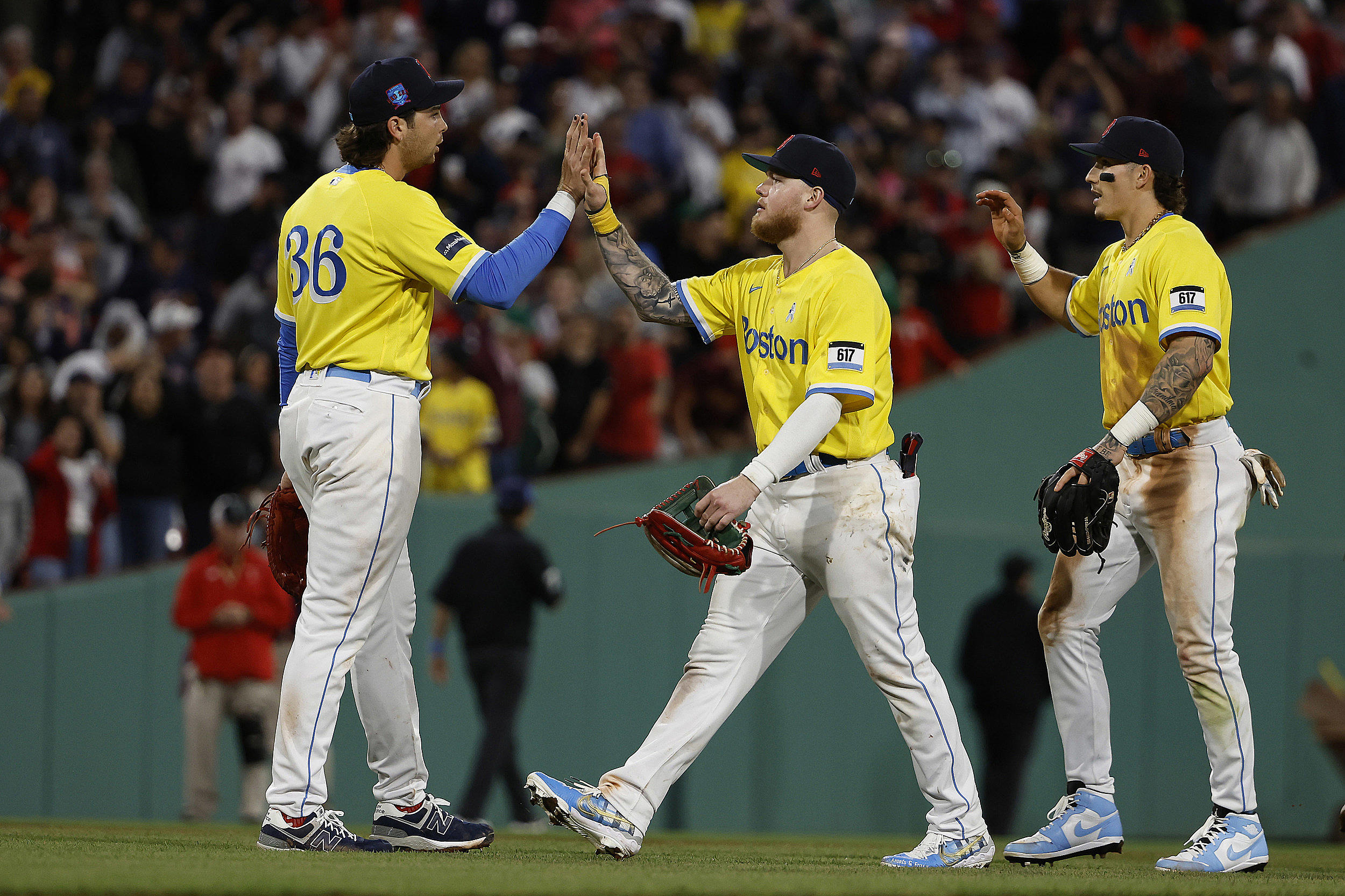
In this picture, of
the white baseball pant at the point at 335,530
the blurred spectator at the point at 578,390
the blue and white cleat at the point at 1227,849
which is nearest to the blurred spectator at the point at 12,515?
the blurred spectator at the point at 578,390

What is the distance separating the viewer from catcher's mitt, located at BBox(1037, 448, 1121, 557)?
17.2ft

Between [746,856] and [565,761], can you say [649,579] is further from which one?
[746,856]

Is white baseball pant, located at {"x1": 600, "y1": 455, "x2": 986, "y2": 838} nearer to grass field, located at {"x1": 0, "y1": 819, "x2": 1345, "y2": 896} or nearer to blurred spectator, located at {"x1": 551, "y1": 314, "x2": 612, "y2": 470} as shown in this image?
grass field, located at {"x1": 0, "y1": 819, "x2": 1345, "y2": 896}

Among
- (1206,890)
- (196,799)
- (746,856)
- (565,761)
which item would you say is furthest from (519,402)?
(1206,890)

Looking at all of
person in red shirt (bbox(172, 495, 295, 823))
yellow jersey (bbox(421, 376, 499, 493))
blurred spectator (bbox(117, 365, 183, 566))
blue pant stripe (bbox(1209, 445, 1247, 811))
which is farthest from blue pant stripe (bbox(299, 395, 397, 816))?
yellow jersey (bbox(421, 376, 499, 493))

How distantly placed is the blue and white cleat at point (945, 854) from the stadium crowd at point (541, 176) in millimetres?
6580

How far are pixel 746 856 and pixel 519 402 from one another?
626 centimetres

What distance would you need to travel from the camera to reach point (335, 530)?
509 cm

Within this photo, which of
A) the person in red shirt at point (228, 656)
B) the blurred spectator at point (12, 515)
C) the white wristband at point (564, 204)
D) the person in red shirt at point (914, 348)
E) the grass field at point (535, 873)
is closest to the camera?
the grass field at point (535, 873)

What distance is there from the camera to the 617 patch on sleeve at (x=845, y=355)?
205 inches

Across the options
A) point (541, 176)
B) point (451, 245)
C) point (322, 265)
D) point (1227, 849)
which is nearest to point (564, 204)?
point (451, 245)

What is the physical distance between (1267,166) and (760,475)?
996 cm

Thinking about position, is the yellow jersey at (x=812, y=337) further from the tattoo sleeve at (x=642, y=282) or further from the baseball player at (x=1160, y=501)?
the baseball player at (x=1160, y=501)

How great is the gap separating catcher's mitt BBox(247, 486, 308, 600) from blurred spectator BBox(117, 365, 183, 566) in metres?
5.22
